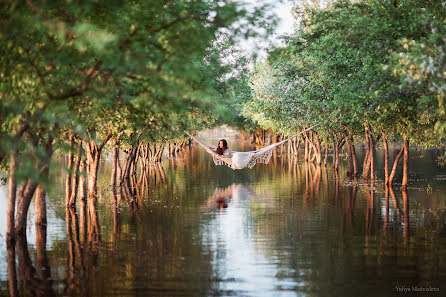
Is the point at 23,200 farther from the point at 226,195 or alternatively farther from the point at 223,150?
the point at 223,150

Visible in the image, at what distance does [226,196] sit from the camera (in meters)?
25.3

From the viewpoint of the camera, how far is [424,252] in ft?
42.8

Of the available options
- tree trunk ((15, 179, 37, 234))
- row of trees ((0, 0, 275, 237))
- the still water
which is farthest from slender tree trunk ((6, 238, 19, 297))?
row of trees ((0, 0, 275, 237))

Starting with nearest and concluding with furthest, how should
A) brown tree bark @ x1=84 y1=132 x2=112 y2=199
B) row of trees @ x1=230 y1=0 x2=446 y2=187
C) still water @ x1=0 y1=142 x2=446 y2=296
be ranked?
still water @ x1=0 y1=142 x2=446 y2=296 → row of trees @ x1=230 y1=0 x2=446 y2=187 → brown tree bark @ x1=84 y1=132 x2=112 y2=199

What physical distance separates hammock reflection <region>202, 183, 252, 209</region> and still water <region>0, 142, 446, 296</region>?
0.12m

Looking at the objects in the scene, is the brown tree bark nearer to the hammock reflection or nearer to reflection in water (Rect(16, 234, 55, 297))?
the hammock reflection

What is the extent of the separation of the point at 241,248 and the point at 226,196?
11.5 m

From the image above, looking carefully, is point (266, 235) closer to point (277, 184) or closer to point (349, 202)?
point (349, 202)

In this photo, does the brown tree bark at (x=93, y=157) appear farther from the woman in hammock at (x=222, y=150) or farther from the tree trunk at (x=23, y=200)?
the tree trunk at (x=23, y=200)

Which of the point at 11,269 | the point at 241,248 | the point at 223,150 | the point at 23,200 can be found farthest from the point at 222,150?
the point at 11,269

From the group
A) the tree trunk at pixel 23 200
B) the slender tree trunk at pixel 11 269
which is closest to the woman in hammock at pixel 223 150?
the tree trunk at pixel 23 200

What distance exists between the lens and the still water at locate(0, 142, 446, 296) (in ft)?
34.4

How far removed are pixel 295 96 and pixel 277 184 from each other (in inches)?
227

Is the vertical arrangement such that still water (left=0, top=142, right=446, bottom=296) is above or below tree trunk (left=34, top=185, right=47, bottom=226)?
below
